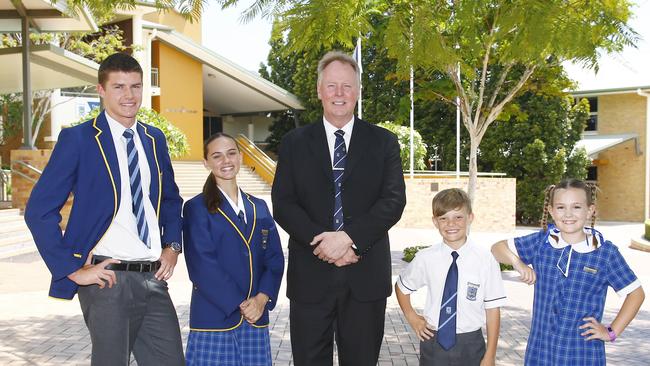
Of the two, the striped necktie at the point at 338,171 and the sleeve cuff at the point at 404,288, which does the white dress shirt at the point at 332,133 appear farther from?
the sleeve cuff at the point at 404,288

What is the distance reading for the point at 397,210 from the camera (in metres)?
3.14

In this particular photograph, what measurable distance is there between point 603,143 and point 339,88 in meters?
27.4

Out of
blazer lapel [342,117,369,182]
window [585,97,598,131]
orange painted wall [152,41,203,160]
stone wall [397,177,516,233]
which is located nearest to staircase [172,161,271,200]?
orange painted wall [152,41,203,160]

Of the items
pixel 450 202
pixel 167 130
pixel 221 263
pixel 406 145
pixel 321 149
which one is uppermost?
pixel 167 130

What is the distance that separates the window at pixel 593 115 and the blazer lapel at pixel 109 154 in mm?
30098

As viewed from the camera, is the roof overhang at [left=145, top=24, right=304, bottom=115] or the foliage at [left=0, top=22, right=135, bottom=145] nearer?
the foliage at [left=0, top=22, right=135, bottom=145]

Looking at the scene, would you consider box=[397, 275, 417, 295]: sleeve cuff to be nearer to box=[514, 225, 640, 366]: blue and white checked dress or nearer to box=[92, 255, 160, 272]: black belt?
box=[514, 225, 640, 366]: blue and white checked dress

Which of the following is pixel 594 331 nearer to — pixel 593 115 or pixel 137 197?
pixel 137 197

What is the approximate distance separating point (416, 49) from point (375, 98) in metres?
24.4

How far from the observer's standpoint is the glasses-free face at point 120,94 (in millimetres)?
2918

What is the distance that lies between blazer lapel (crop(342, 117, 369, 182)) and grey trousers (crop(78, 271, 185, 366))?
1.09 metres

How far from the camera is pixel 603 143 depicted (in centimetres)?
2750

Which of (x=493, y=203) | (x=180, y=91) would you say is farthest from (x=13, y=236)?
(x=180, y=91)

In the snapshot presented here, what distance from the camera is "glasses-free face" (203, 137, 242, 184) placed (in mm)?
3449
